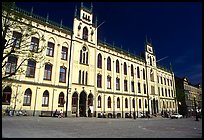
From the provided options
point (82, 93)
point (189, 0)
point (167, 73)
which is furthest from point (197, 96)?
point (189, 0)

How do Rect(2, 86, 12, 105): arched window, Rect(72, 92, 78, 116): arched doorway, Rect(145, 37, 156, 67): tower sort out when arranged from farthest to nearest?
Rect(145, 37, 156, 67): tower
Rect(72, 92, 78, 116): arched doorway
Rect(2, 86, 12, 105): arched window

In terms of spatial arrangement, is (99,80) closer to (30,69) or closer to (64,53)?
(64,53)

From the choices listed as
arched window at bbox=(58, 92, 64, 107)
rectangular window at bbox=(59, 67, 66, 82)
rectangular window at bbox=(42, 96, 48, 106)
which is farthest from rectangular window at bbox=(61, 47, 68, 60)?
rectangular window at bbox=(42, 96, 48, 106)

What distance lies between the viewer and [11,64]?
2677 cm

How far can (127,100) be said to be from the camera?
150 feet

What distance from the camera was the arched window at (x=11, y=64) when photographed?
1037 inches

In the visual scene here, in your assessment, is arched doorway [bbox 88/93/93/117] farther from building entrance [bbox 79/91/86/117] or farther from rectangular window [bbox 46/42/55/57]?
rectangular window [bbox 46/42/55/57]

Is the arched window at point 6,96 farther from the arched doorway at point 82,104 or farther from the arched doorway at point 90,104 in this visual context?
the arched doorway at point 90,104

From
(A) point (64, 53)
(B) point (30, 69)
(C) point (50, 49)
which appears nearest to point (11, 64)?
(B) point (30, 69)

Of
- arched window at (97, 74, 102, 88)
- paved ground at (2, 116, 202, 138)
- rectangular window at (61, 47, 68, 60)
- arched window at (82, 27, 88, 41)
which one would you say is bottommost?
paved ground at (2, 116, 202, 138)

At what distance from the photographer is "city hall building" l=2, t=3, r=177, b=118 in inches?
1091

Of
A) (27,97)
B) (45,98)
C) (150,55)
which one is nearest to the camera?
(27,97)

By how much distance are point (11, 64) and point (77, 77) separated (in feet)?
38.4


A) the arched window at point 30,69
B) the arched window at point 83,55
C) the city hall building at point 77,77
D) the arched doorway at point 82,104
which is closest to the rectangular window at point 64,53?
the city hall building at point 77,77
